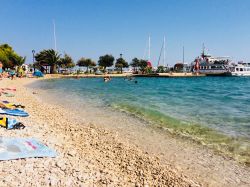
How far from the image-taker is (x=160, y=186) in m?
5.85

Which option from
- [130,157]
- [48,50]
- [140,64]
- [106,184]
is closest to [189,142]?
[130,157]

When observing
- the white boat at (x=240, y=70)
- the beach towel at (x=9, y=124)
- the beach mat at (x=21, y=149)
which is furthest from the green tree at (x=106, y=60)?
the beach mat at (x=21, y=149)

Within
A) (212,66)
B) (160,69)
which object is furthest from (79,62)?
(212,66)

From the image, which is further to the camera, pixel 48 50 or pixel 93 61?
pixel 93 61

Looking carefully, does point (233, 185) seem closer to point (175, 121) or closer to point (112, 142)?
point (112, 142)

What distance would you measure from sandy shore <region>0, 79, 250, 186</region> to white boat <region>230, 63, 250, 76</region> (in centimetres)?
11197

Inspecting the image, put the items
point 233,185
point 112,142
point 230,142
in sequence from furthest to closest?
point 230,142 < point 112,142 < point 233,185

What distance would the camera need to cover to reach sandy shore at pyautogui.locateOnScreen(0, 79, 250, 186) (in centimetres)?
547

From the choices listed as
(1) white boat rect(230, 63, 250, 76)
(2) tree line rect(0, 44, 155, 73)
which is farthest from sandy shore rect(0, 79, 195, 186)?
(1) white boat rect(230, 63, 250, 76)

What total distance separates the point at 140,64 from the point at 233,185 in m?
118

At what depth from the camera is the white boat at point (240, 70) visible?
114 m

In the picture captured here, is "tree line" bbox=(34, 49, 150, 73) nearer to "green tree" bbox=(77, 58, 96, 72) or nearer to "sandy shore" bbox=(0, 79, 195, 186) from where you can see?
"green tree" bbox=(77, 58, 96, 72)

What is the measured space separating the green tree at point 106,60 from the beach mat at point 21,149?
108223mm

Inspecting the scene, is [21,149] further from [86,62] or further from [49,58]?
[86,62]
